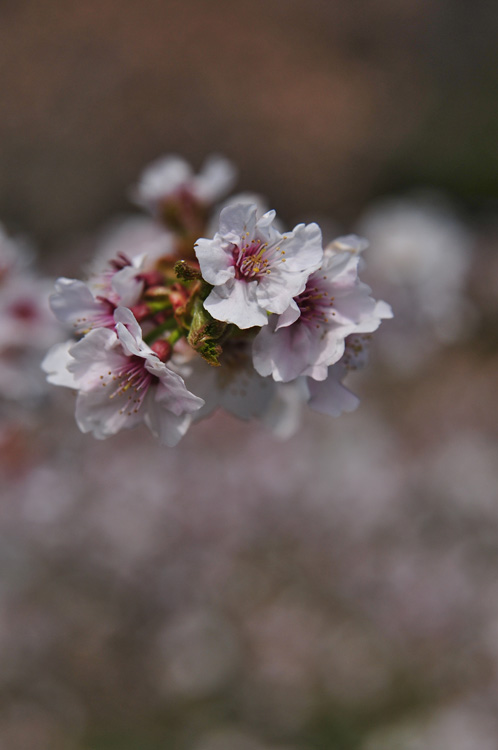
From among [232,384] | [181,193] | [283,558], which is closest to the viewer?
[232,384]

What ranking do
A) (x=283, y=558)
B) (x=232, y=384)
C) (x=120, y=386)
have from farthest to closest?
(x=283, y=558), (x=232, y=384), (x=120, y=386)

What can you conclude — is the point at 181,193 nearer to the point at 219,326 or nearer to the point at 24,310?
the point at 24,310

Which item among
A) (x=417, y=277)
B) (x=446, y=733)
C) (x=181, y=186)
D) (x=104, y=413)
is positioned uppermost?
(x=181, y=186)

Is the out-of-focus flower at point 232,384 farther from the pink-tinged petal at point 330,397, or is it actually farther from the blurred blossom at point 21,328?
the blurred blossom at point 21,328

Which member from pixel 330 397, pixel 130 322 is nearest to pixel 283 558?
pixel 330 397

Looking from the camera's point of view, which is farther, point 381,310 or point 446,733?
point 446,733

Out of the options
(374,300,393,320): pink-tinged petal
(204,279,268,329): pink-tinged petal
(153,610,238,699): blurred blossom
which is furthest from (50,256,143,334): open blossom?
(153,610,238,699): blurred blossom

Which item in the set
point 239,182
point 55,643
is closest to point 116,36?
point 239,182

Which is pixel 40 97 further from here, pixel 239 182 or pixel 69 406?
pixel 69 406
